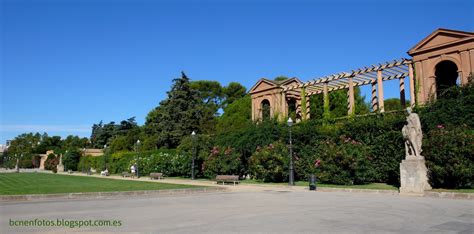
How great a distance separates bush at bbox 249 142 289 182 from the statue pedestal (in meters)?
9.06

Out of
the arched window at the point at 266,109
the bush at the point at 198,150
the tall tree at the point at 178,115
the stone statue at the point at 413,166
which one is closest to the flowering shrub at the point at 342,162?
the stone statue at the point at 413,166

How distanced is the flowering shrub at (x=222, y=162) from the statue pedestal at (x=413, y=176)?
1452cm

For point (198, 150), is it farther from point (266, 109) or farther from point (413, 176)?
point (413, 176)

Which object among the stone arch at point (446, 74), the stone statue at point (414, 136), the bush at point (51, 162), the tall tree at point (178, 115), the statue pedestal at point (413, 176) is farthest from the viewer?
the bush at point (51, 162)

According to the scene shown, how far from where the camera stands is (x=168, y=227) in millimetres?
8008

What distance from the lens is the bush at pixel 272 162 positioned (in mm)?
25141

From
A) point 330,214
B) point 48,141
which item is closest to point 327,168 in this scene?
point 330,214

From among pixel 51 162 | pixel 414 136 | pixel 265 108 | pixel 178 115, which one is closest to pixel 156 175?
pixel 265 108

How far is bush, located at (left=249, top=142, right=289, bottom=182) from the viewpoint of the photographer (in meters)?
25.1

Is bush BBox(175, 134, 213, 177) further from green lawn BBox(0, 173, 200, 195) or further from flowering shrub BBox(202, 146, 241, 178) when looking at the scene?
green lawn BBox(0, 173, 200, 195)

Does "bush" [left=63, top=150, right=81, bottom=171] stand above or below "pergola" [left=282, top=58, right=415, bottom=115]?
below

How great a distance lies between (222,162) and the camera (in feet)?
99.1

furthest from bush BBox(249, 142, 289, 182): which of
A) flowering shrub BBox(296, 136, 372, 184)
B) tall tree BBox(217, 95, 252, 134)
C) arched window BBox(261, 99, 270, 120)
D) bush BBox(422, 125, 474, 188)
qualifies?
tall tree BBox(217, 95, 252, 134)

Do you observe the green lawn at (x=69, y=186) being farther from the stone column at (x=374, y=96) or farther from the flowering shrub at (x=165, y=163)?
the stone column at (x=374, y=96)
